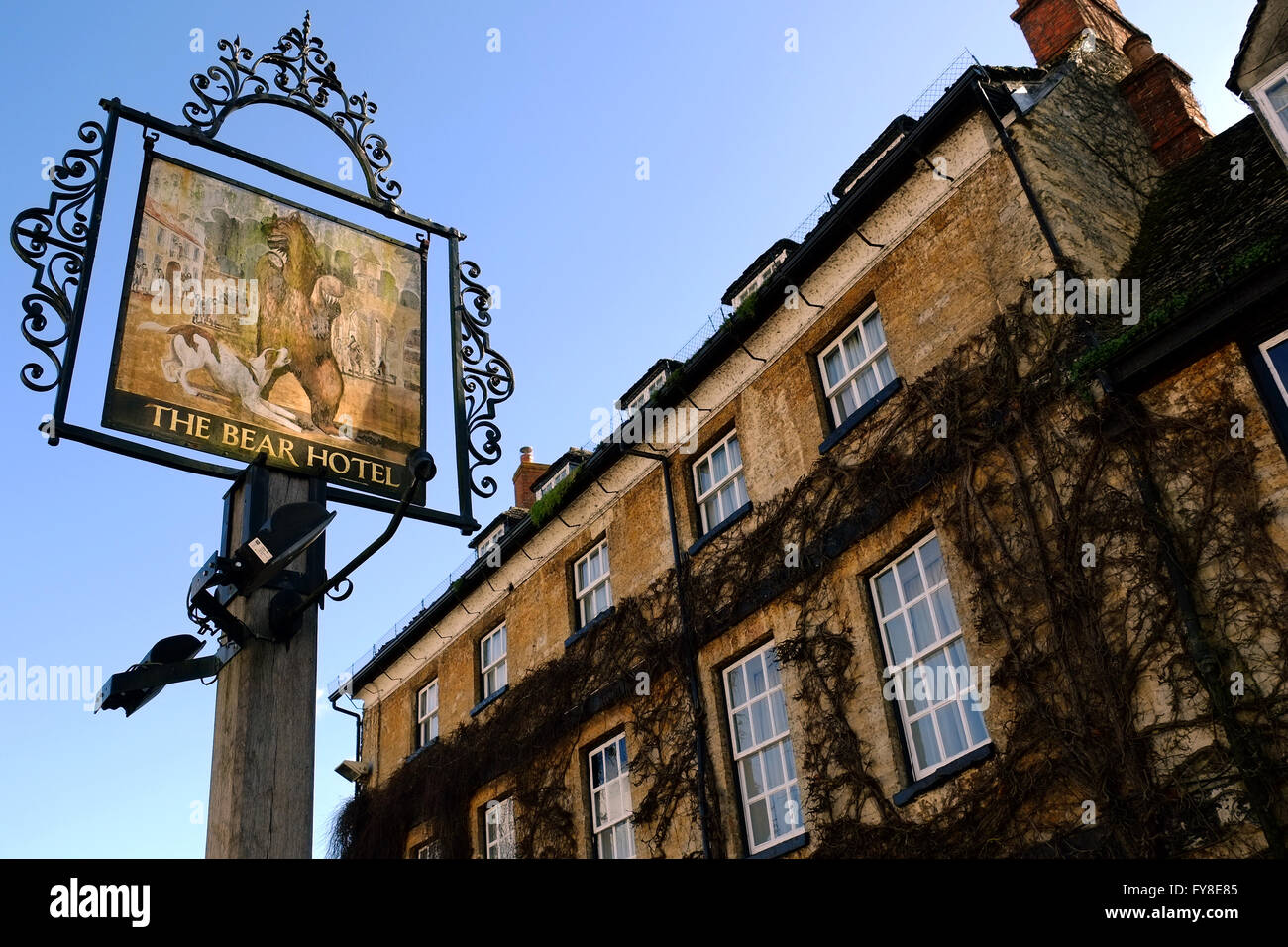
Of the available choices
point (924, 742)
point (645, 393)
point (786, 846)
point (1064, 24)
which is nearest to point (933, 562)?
point (924, 742)

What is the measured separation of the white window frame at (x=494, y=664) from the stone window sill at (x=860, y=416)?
817 cm

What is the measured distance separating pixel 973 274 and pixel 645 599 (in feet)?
21.6

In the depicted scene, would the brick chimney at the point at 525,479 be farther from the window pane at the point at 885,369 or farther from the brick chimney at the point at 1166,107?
the brick chimney at the point at 1166,107

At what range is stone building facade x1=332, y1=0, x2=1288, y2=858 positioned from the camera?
9500 mm

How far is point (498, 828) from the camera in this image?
17859 millimetres

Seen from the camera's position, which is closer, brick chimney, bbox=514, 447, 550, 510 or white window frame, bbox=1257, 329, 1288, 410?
white window frame, bbox=1257, 329, 1288, 410

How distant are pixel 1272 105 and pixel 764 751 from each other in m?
8.95

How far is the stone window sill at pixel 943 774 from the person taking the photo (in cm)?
1066

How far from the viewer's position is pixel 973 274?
12.4 m

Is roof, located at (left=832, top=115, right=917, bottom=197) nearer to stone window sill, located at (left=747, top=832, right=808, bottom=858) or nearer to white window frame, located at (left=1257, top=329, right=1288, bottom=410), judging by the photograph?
white window frame, located at (left=1257, top=329, right=1288, bottom=410)

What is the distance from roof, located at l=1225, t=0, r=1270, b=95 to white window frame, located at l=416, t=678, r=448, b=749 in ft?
53.9

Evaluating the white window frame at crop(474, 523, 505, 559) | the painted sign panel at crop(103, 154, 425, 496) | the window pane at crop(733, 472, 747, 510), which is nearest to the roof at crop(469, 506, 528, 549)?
the white window frame at crop(474, 523, 505, 559)

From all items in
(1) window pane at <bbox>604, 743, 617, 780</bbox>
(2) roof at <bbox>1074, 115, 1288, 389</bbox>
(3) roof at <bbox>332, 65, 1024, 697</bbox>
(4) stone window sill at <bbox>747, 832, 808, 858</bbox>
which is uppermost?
(3) roof at <bbox>332, 65, 1024, 697</bbox>
